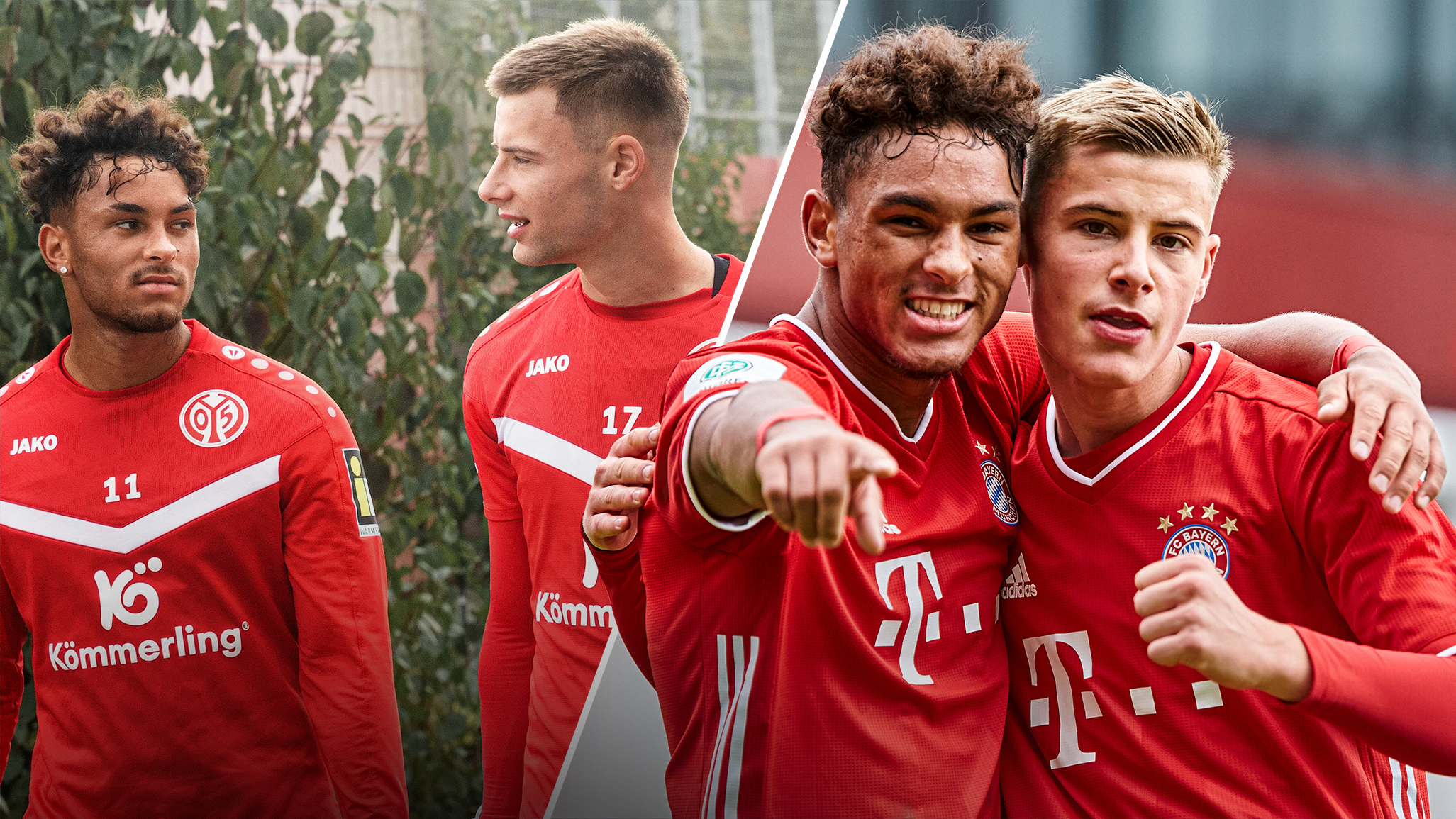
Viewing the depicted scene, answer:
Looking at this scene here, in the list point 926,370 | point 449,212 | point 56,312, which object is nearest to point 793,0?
point 449,212

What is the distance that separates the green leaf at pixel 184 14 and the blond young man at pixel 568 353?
0.50m

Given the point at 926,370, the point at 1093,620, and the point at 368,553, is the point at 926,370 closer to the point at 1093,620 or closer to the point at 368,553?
the point at 1093,620

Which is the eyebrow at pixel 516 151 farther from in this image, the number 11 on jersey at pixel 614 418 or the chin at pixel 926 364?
the chin at pixel 926 364

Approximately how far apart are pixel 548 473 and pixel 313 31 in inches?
34.5

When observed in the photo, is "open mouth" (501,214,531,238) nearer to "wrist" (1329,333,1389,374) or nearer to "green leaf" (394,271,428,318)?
"green leaf" (394,271,428,318)

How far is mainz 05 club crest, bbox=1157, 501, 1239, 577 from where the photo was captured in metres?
1.33

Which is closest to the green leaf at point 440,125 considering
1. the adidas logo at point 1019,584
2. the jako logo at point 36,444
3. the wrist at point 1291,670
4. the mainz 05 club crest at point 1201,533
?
the jako logo at point 36,444

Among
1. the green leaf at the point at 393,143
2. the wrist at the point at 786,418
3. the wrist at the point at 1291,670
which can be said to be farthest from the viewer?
the green leaf at the point at 393,143

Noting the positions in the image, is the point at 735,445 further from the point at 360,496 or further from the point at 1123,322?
the point at 360,496

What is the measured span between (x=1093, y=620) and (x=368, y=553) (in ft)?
3.86

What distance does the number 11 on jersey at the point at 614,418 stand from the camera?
1888mm

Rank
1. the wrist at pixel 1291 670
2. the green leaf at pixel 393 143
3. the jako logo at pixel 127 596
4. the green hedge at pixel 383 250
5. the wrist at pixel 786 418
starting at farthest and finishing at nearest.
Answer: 1. the green leaf at pixel 393 143
2. the green hedge at pixel 383 250
3. the jako logo at pixel 127 596
4. the wrist at pixel 1291 670
5. the wrist at pixel 786 418

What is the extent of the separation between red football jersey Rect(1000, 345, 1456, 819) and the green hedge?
35.9 inches

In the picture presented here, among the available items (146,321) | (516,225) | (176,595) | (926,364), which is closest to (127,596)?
(176,595)
